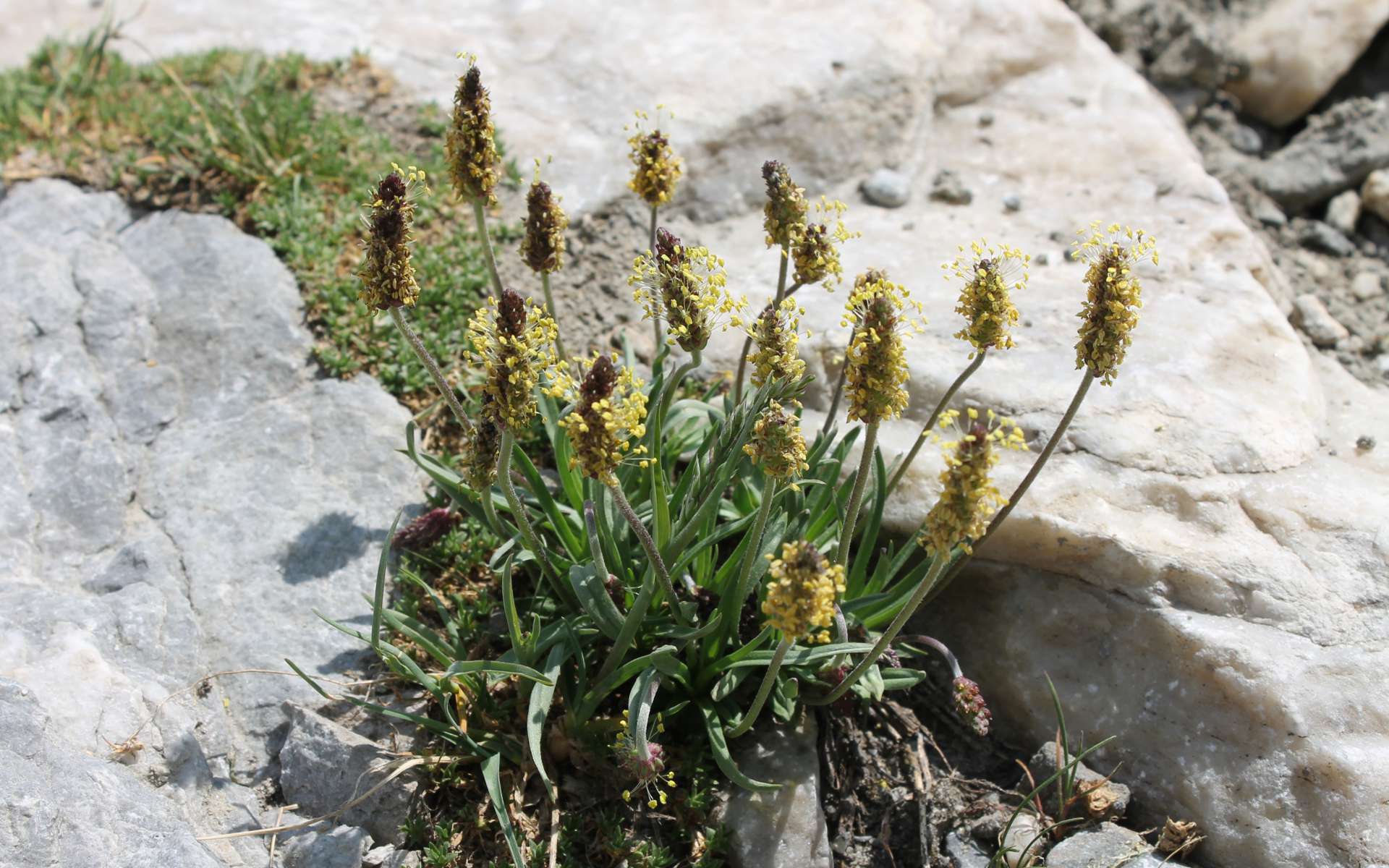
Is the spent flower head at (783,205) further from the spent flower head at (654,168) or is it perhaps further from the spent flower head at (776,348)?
the spent flower head at (776,348)

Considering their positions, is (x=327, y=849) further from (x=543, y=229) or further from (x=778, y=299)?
(x=778, y=299)

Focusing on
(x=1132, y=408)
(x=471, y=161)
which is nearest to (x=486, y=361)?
(x=471, y=161)

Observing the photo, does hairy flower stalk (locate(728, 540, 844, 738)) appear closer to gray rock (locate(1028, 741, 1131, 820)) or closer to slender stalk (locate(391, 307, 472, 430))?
slender stalk (locate(391, 307, 472, 430))

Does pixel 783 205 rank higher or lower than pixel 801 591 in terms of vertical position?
higher

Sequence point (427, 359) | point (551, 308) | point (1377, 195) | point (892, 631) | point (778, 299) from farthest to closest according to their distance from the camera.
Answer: point (1377, 195) < point (551, 308) < point (778, 299) < point (427, 359) < point (892, 631)

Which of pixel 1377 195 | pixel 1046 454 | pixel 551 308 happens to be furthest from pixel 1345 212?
pixel 551 308

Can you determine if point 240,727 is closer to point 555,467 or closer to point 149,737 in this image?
point 149,737

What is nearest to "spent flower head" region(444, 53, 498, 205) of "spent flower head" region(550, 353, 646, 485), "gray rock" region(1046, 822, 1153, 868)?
"spent flower head" region(550, 353, 646, 485)

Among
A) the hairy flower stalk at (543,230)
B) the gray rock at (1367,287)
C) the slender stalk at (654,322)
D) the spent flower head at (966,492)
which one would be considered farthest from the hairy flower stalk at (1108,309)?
the gray rock at (1367,287)
